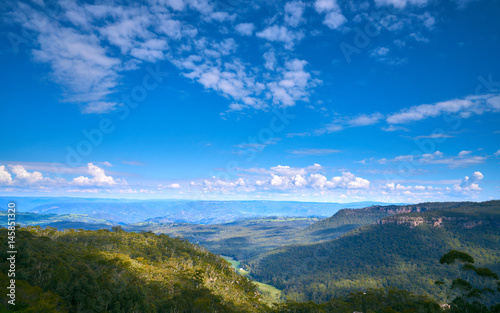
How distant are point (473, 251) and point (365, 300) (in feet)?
561

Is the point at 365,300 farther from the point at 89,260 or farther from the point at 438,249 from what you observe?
the point at 438,249

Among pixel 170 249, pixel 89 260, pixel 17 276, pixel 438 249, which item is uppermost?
pixel 17 276

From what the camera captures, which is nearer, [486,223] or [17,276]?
[17,276]

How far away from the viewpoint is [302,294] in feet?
572

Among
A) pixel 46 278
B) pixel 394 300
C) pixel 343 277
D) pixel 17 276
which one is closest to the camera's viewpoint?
pixel 17 276

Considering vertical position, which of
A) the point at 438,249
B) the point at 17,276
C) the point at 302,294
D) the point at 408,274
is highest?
the point at 17,276

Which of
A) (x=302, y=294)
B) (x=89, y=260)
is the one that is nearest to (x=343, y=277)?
(x=302, y=294)

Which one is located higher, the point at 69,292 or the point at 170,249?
the point at 69,292

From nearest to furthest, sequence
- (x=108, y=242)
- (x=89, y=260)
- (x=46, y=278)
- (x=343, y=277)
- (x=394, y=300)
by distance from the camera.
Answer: (x=46, y=278)
(x=89, y=260)
(x=394, y=300)
(x=108, y=242)
(x=343, y=277)

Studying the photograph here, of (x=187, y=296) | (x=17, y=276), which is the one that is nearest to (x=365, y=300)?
(x=187, y=296)

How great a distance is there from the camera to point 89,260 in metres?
61.4

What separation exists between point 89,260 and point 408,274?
204 meters

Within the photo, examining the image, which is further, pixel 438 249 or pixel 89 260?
pixel 438 249

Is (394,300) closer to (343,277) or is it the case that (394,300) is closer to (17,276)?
(17,276)
